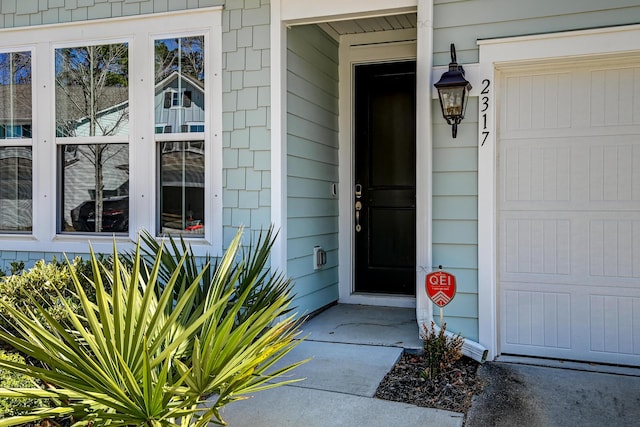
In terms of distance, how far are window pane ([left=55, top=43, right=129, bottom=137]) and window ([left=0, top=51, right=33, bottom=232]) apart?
0.35 meters

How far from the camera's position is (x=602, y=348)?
3750 millimetres

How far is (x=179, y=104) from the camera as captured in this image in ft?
14.8

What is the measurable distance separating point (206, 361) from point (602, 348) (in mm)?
2803

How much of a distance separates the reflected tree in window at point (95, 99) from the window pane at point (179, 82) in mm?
305

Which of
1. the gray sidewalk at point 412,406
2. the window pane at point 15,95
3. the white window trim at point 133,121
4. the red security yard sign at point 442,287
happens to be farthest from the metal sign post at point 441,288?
the window pane at point 15,95

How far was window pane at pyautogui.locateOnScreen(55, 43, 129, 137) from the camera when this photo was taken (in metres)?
4.62

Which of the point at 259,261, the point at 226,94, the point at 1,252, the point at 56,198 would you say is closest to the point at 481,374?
the point at 259,261

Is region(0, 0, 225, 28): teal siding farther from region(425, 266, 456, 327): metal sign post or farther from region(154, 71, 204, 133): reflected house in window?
region(425, 266, 456, 327): metal sign post

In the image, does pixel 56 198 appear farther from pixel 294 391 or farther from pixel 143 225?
pixel 294 391

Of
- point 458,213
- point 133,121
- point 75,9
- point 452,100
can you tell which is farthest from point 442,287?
point 75,9

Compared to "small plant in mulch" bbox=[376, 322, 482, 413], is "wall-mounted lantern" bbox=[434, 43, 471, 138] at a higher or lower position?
higher

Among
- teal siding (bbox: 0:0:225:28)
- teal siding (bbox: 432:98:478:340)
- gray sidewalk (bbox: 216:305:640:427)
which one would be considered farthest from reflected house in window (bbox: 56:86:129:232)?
teal siding (bbox: 432:98:478:340)

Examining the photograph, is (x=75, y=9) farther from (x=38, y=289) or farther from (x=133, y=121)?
(x=38, y=289)

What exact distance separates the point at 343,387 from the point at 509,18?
2575 mm
